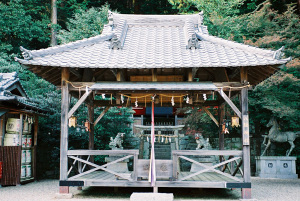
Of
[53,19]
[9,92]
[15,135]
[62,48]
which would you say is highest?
[53,19]

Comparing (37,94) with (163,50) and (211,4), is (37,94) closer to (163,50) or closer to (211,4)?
(163,50)

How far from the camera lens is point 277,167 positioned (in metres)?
13.7

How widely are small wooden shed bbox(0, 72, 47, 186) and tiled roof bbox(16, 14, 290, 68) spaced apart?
2604mm

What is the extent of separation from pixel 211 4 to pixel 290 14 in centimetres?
379

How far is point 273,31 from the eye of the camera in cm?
1432

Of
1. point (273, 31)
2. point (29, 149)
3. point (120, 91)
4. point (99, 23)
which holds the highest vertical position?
point (99, 23)

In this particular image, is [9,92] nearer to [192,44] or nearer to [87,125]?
[87,125]

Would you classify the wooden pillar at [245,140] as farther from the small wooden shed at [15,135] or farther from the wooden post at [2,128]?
the wooden post at [2,128]

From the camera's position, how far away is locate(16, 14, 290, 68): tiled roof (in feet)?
24.3

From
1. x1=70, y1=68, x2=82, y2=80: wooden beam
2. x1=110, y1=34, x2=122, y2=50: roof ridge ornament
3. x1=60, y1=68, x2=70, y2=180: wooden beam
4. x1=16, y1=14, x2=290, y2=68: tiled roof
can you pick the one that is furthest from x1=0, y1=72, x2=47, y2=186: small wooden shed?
x1=110, y1=34, x2=122, y2=50: roof ridge ornament

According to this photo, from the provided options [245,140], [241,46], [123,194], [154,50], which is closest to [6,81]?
[154,50]

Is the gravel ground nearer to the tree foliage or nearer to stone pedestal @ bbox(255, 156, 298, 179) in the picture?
stone pedestal @ bbox(255, 156, 298, 179)

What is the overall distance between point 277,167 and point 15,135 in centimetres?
1134

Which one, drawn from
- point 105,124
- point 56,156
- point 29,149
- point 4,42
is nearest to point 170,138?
point 105,124
